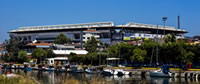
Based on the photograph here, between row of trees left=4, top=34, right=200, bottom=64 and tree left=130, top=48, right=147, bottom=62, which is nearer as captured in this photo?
A: row of trees left=4, top=34, right=200, bottom=64

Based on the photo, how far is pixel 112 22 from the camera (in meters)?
196

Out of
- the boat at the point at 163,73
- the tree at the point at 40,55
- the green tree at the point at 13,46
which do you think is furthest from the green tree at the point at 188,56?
the green tree at the point at 13,46

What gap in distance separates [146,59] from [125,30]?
101544 mm

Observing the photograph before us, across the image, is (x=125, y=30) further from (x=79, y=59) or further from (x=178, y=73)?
(x=178, y=73)

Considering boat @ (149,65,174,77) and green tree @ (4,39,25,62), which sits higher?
green tree @ (4,39,25,62)

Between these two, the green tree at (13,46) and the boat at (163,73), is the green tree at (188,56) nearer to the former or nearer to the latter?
the boat at (163,73)

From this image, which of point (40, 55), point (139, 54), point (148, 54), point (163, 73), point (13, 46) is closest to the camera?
point (163, 73)

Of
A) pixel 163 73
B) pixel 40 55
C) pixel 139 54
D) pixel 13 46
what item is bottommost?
pixel 163 73

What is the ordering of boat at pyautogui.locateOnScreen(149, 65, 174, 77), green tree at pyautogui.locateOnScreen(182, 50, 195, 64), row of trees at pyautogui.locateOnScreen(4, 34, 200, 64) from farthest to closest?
1. row of trees at pyautogui.locateOnScreen(4, 34, 200, 64)
2. green tree at pyautogui.locateOnScreen(182, 50, 195, 64)
3. boat at pyautogui.locateOnScreen(149, 65, 174, 77)

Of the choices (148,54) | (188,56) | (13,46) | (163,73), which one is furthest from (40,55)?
(163,73)

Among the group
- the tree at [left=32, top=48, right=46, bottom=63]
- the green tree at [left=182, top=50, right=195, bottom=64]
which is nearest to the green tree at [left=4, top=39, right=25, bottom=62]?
the tree at [left=32, top=48, right=46, bottom=63]

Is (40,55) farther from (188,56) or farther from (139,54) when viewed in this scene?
(188,56)

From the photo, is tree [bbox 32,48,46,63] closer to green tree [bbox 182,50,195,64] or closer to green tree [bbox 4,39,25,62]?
green tree [bbox 4,39,25,62]

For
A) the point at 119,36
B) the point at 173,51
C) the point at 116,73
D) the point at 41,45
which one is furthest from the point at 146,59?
the point at 119,36
